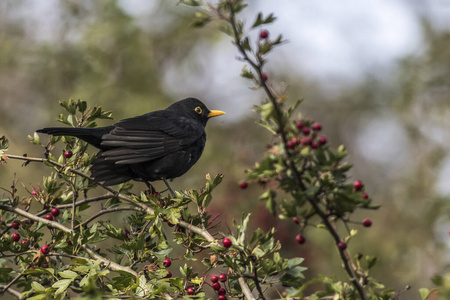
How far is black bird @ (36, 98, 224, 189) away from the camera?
419 cm

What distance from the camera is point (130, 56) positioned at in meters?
13.9

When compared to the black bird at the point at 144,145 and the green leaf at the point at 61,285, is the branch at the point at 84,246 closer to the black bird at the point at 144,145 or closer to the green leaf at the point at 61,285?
the green leaf at the point at 61,285

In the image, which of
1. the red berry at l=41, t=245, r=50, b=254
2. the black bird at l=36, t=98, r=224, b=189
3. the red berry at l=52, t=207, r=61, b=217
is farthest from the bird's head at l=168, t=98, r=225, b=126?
the red berry at l=41, t=245, r=50, b=254

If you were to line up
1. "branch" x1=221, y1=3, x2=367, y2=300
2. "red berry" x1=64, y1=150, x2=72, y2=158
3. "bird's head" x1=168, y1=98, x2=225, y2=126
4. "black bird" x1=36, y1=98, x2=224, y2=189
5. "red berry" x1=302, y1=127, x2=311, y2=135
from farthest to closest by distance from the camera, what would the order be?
1. "bird's head" x1=168, y1=98, x2=225, y2=126
2. "black bird" x1=36, y1=98, x2=224, y2=189
3. "red berry" x1=64, y1=150, x2=72, y2=158
4. "red berry" x1=302, y1=127, x2=311, y2=135
5. "branch" x1=221, y1=3, x2=367, y2=300

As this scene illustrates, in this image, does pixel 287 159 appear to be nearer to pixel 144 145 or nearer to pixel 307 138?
pixel 307 138

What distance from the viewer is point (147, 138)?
4.96 metres

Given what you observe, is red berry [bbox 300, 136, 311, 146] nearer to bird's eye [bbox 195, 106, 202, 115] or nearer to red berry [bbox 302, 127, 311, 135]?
red berry [bbox 302, 127, 311, 135]

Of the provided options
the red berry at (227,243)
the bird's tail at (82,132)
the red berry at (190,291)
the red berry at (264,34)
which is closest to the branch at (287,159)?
the red berry at (264,34)

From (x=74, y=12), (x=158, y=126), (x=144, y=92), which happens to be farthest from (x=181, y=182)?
(x=158, y=126)

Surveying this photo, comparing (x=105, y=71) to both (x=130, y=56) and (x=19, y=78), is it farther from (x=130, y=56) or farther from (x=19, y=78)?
(x=19, y=78)

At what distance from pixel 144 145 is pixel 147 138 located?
3.8 inches

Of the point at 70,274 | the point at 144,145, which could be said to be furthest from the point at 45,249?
the point at 144,145

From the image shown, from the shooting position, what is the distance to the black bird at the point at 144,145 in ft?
13.8

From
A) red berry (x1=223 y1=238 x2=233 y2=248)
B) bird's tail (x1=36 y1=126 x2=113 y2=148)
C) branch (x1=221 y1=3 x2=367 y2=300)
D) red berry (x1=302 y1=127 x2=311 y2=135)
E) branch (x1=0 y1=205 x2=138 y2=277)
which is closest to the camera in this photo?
branch (x1=221 y1=3 x2=367 y2=300)
